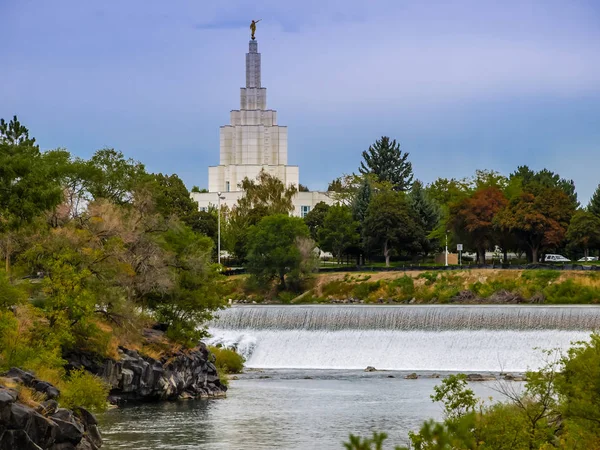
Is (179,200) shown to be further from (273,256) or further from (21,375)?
(21,375)

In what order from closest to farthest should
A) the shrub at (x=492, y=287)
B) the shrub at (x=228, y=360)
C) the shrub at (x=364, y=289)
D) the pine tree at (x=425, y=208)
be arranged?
the shrub at (x=228, y=360) < the shrub at (x=492, y=287) < the shrub at (x=364, y=289) < the pine tree at (x=425, y=208)

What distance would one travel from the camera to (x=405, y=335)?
63.3 meters

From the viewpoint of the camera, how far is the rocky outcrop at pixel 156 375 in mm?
42000

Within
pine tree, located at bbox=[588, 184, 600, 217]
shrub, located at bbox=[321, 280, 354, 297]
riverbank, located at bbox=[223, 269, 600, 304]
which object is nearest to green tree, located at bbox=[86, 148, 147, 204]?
riverbank, located at bbox=[223, 269, 600, 304]

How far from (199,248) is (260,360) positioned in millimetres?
13154

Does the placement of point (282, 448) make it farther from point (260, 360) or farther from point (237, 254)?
point (237, 254)

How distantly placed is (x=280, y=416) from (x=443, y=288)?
151 ft

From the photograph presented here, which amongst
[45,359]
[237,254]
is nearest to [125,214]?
[45,359]

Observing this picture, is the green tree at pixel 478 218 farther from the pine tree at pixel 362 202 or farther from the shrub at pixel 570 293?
the shrub at pixel 570 293

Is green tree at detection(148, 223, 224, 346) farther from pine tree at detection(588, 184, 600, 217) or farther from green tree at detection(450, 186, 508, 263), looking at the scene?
pine tree at detection(588, 184, 600, 217)

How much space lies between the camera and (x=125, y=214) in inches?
2132

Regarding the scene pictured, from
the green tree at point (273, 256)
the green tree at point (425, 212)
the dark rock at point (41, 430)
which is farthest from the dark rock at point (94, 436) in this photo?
the green tree at point (425, 212)

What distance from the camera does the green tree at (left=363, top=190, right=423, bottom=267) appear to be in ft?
323

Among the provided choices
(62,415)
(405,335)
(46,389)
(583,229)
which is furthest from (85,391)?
(583,229)
